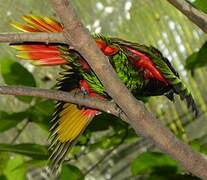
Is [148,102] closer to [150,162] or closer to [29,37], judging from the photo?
[150,162]

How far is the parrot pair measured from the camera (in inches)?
26.3

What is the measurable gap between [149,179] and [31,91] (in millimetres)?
278

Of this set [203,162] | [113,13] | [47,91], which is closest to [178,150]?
[203,162]

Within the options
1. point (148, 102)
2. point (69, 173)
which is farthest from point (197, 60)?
point (69, 173)

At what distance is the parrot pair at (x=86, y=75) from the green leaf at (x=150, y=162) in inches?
3.8

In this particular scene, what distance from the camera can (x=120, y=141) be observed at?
80cm

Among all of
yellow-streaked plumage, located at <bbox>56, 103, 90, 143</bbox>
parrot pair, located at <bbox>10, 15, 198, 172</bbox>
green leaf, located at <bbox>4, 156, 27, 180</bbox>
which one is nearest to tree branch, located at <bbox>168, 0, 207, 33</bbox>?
parrot pair, located at <bbox>10, 15, 198, 172</bbox>

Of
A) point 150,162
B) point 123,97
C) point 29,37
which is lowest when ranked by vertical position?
point 150,162

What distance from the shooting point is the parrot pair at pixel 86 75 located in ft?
2.19

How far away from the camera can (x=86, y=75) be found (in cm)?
75

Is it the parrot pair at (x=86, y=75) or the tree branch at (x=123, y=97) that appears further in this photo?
the parrot pair at (x=86, y=75)

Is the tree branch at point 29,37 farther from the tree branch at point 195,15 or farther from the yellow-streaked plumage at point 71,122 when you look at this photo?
the yellow-streaked plumage at point 71,122

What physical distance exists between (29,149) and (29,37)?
0.99 ft

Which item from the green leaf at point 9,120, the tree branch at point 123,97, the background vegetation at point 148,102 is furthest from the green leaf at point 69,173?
Result: the tree branch at point 123,97
